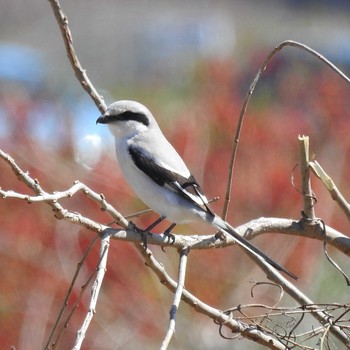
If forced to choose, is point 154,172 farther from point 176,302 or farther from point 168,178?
point 176,302

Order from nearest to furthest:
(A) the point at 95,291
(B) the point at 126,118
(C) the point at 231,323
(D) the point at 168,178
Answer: (A) the point at 95,291, (C) the point at 231,323, (D) the point at 168,178, (B) the point at 126,118

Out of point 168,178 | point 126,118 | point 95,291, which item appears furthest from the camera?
point 126,118

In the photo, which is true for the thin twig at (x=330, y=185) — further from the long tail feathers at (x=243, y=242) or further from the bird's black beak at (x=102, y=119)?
the bird's black beak at (x=102, y=119)

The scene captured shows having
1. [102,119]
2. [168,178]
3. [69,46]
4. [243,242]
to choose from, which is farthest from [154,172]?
[69,46]

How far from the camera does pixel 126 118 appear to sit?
2.52 m

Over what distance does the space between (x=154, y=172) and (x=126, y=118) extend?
0.23 meters

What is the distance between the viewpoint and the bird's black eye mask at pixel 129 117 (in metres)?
2.49

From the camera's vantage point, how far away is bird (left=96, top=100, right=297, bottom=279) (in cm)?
235

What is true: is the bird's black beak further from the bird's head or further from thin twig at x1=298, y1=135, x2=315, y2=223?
thin twig at x1=298, y1=135, x2=315, y2=223

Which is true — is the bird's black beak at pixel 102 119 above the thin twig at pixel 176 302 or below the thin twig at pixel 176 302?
above

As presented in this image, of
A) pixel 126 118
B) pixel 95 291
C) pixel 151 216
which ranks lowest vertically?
pixel 95 291

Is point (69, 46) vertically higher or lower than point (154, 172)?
lower

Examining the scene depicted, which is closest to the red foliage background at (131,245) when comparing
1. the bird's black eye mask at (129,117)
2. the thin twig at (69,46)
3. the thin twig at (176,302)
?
the bird's black eye mask at (129,117)

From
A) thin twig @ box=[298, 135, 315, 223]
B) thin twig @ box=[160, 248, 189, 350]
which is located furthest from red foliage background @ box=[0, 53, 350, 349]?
thin twig @ box=[160, 248, 189, 350]
